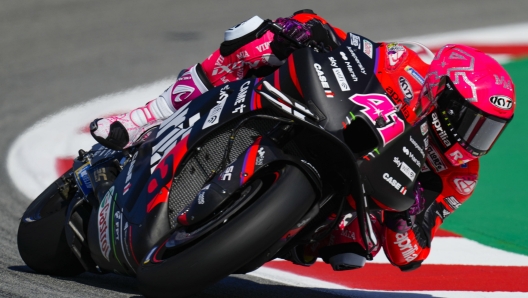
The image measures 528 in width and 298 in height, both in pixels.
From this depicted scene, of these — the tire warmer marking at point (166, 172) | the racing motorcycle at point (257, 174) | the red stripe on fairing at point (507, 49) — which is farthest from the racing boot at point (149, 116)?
the red stripe on fairing at point (507, 49)

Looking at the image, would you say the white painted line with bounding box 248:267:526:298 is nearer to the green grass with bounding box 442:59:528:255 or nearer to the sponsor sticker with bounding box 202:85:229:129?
the green grass with bounding box 442:59:528:255

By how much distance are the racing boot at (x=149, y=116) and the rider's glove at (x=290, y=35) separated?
0.45m

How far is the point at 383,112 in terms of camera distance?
299 centimetres

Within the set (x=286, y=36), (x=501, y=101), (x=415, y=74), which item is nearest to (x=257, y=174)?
(x=286, y=36)

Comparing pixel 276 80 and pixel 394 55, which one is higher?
pixel 276 80

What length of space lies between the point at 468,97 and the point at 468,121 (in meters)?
0.13

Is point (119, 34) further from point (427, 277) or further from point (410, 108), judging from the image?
point (410, 108)

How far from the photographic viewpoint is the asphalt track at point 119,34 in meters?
7.19

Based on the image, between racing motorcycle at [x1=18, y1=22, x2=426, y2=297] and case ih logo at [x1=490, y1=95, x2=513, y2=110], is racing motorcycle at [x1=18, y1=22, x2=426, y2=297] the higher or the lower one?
the higher one

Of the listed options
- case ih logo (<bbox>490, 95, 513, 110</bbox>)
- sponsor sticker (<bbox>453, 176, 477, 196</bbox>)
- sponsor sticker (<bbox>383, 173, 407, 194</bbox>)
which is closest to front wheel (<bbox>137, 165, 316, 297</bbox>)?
sponsor sticker (<bbox>383, 173, 407, 194</bbox>)

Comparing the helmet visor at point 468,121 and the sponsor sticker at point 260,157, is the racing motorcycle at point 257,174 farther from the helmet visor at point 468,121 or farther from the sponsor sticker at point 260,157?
the helmet visor at point 468,121

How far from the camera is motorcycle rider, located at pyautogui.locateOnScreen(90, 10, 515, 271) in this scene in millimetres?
3277

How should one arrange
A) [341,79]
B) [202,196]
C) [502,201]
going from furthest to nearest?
[502,201] < [341,79] < [202,196]

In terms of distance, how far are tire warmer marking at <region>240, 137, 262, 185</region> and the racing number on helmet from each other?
441mm
